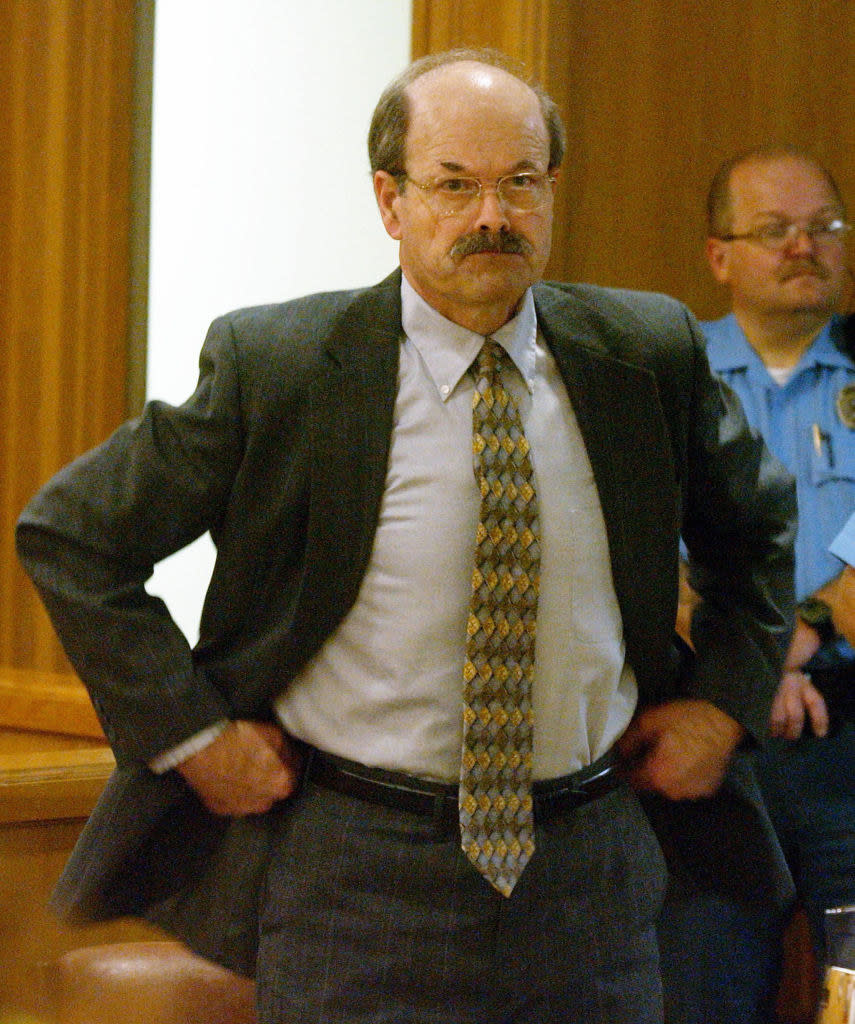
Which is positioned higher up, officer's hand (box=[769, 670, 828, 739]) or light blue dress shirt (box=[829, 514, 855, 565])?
light blue dress shirt (box=[829, 514, 855, 565])

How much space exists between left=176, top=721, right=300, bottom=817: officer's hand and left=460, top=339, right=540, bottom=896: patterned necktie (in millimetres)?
225

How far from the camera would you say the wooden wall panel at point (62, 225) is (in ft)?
8.94

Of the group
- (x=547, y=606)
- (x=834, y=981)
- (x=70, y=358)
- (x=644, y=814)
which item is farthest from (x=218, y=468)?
(x=70, y=358)

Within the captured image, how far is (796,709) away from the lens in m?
2.25

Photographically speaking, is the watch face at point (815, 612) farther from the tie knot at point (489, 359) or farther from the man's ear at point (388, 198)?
the man's ear at point (388, 198)

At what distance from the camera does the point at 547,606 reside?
5.49 feet

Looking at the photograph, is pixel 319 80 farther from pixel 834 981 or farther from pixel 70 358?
pixel 834 981

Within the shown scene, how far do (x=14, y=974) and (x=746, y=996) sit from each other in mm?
1391

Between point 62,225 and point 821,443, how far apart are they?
1.50 meters

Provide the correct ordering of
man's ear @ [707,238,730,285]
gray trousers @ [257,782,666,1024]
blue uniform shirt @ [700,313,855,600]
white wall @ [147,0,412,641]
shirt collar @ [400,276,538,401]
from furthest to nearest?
white wall @ [147,0,412,641]
man's ear @ [707,238,730,285]
blue uniform shirt @ [700,313,855,600]
shirt collar @ [400,276,538,401]
gray trousers @ [257,782,666,1024]

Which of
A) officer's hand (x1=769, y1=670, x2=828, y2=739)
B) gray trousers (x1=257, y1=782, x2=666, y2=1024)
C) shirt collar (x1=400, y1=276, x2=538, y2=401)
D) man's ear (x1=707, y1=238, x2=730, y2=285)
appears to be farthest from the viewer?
man's ear (x1=707, y1=238, x2=730, y2=285)

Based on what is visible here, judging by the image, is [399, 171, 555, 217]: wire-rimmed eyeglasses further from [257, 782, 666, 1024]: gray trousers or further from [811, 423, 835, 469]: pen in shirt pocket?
[811, 423, 835, 469]: pen in shirt pocket

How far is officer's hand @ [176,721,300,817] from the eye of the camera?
5.37 ft

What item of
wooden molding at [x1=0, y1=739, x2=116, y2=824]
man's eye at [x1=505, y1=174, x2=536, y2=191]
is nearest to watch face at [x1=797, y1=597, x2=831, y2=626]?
man's eye at [x1=505, y1=174, x2=536, y2=191]
